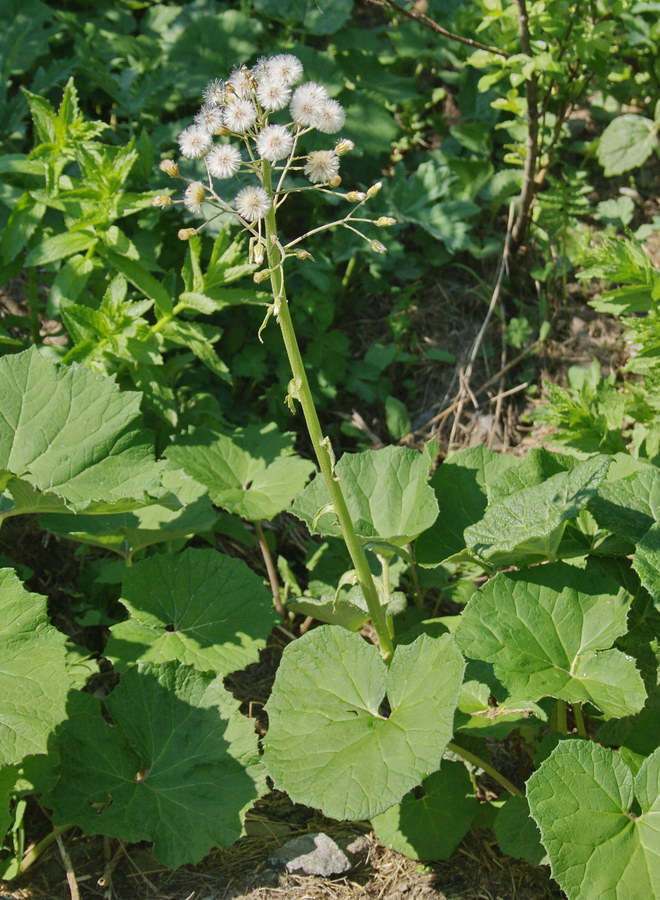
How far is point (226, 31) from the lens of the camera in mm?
3926

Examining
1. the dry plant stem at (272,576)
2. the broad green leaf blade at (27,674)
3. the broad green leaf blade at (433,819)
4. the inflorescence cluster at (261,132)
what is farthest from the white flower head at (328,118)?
the broad green leaf blade at (433,819)

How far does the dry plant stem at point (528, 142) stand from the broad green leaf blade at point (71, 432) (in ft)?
6.86

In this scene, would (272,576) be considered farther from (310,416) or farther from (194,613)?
(310,416)

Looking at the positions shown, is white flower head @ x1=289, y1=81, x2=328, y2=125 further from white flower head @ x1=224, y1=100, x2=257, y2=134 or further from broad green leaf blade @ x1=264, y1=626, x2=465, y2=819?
broad green leaf blade @ x1=264, y1=626, x2=465, y2=819

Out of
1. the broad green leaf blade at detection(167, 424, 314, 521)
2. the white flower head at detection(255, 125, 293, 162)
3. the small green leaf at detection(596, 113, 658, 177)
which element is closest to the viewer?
the white flower head at detection(255, 125, 293, 162)

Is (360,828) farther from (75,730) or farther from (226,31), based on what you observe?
(226,31)

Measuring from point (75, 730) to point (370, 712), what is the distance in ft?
2.66

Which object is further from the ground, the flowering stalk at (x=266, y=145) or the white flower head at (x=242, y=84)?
the white flower head at (x=242, y=84)

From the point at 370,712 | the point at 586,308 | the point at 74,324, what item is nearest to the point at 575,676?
the point at 370,712

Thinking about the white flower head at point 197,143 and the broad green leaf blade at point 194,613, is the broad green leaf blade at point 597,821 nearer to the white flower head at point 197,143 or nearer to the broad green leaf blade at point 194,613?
the broad green leaf blade at point 194,613

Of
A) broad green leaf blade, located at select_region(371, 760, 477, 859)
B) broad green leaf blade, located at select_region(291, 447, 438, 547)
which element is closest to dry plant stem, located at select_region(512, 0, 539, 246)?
broad green leaf blade, located at select_region(291, 447, 438, 547)

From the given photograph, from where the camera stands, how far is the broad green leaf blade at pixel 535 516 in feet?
7.65

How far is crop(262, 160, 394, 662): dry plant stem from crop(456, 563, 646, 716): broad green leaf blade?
25 centimetres

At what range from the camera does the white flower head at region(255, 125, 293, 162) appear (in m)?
1.91
